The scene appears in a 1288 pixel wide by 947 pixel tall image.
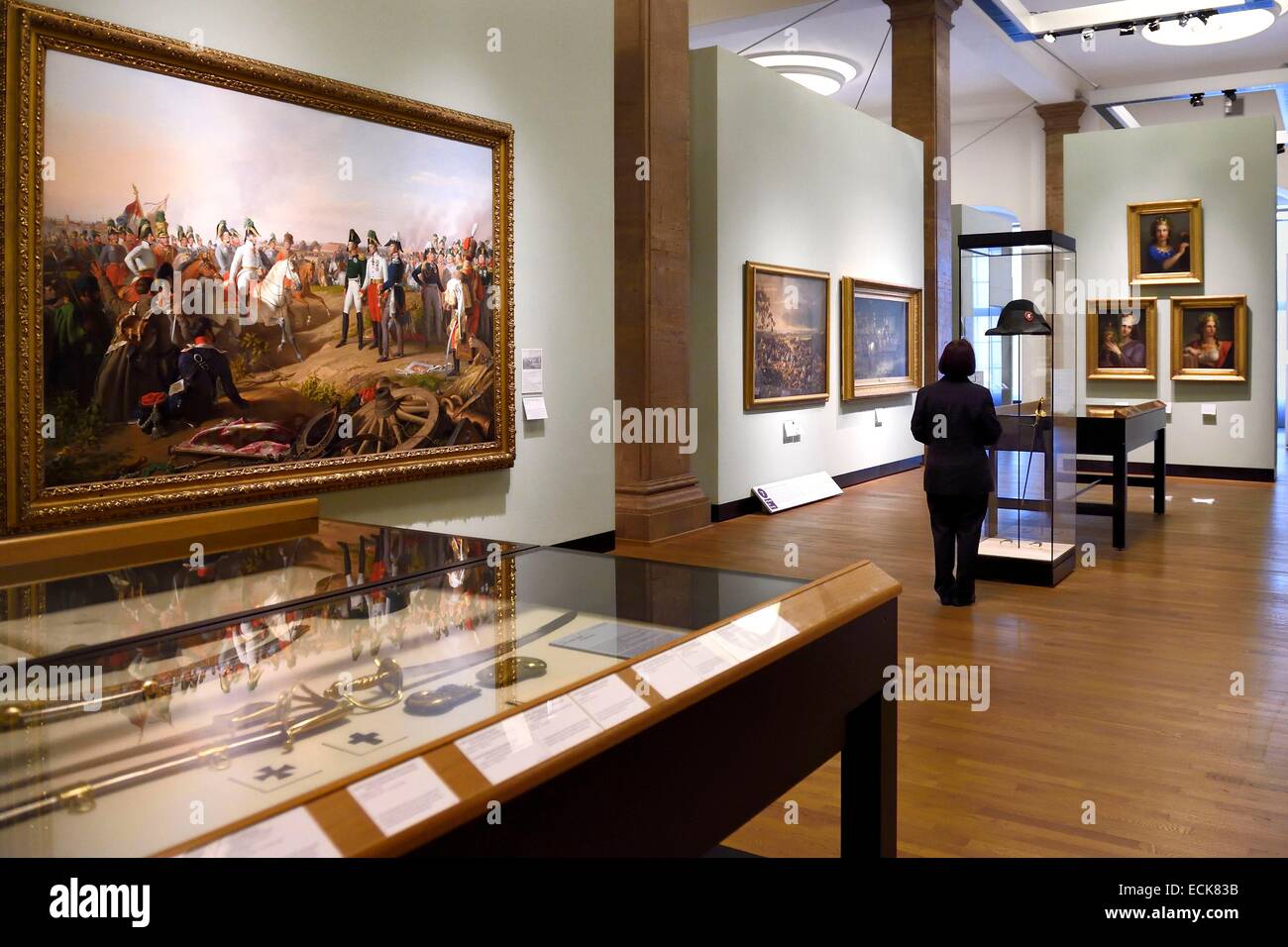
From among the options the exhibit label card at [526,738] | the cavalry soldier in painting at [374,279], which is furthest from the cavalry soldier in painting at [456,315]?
the exhibit label card at [526,738]

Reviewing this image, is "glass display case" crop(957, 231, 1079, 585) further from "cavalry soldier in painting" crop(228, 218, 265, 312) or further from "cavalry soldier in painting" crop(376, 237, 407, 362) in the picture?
"cavalry soldier in painting" crop(228, 218, 265, 312)

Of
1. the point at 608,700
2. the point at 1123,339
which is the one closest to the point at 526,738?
the point at 608,700

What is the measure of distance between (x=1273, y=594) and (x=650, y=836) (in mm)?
8435

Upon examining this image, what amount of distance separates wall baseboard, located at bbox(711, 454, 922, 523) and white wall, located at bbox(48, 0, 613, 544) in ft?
10.7

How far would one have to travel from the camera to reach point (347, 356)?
7238mm

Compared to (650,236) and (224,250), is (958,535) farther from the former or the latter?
(224,250)

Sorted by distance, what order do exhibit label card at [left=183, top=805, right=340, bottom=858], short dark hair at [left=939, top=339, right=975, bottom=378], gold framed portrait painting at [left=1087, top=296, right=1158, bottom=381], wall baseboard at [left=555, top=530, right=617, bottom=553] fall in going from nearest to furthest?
exhibit label card at [left=183, top=805, right=340, bottom=858] → short dark hair at [left=939, top=339, right=975, bottom=378] → wall baseboard at [left=555, top=530, right=617, bottom=553] → gold framed portrait painting at [left=1087, top=296, right=1158, bottom=381]

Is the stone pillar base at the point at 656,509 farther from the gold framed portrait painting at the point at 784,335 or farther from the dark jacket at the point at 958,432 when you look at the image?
the dark jacket at the point at 958,432

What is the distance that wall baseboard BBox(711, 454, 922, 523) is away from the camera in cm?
1305

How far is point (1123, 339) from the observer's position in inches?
683

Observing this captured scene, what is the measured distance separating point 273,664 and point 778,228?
1261 centimetres

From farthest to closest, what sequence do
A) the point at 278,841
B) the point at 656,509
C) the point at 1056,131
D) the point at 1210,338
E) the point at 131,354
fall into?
the point at 1056,131 < the point at 1210,338 < the point at 656,509 < the point at 131,354 < the point at 278,841

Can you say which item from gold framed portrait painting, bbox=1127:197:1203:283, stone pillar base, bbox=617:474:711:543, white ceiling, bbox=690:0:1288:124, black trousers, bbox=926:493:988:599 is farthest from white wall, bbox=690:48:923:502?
black trousers, bbox=926:493:988:599

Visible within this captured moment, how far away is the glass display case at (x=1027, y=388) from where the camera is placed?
920cm
